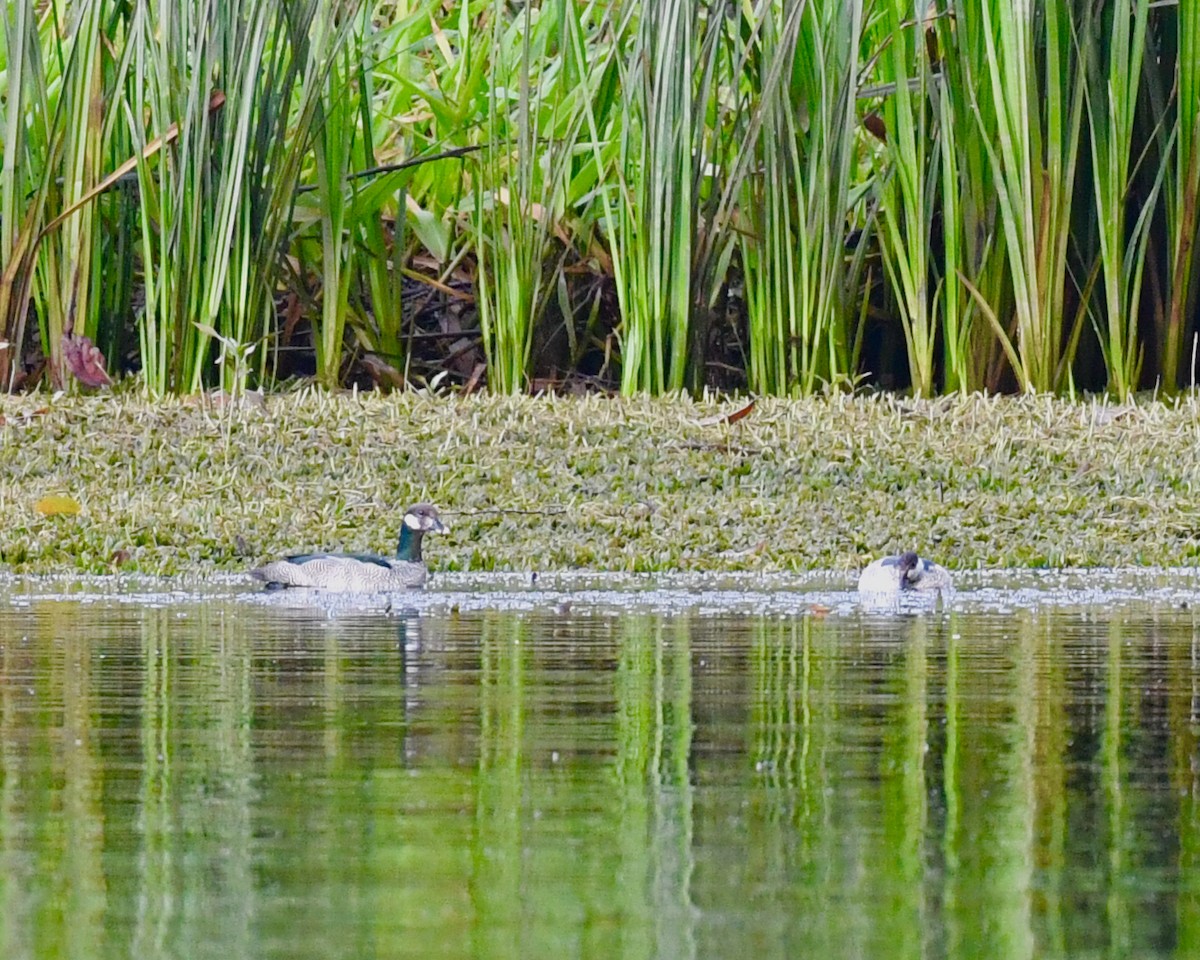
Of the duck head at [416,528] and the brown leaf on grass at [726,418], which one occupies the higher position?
the brown leaf on grass at [726,418]

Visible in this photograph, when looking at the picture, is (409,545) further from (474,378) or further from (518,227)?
(474,378)

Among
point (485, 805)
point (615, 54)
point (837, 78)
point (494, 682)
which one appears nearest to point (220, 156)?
point (615, 54)

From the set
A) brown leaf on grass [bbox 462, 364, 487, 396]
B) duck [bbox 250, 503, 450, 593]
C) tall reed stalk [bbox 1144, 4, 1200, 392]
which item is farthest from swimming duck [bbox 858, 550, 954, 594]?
brown leaf on grass [bbox 462, 364, 487, 396]

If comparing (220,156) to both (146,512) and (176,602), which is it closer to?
(146,512)

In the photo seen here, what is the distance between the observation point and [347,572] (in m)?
7.96

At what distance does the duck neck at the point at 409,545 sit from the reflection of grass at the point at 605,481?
0.40m

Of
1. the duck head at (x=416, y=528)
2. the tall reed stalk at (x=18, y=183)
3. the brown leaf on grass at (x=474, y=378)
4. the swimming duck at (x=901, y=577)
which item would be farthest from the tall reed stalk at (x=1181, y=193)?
the tall reed stalk at (x=18, y=183)

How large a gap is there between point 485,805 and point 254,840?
0.38m

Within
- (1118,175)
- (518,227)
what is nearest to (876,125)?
(1118,175)

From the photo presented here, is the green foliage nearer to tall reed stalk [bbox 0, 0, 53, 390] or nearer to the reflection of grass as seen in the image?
tall reed stalk [bbox 0, 0, 53, 390]

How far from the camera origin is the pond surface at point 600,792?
2.60 meters

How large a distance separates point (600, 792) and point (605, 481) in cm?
592

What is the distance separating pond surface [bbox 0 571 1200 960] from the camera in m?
2.60

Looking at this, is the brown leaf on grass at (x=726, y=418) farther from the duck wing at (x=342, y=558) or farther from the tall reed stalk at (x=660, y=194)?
the duck wing at (x=342, y=558)
